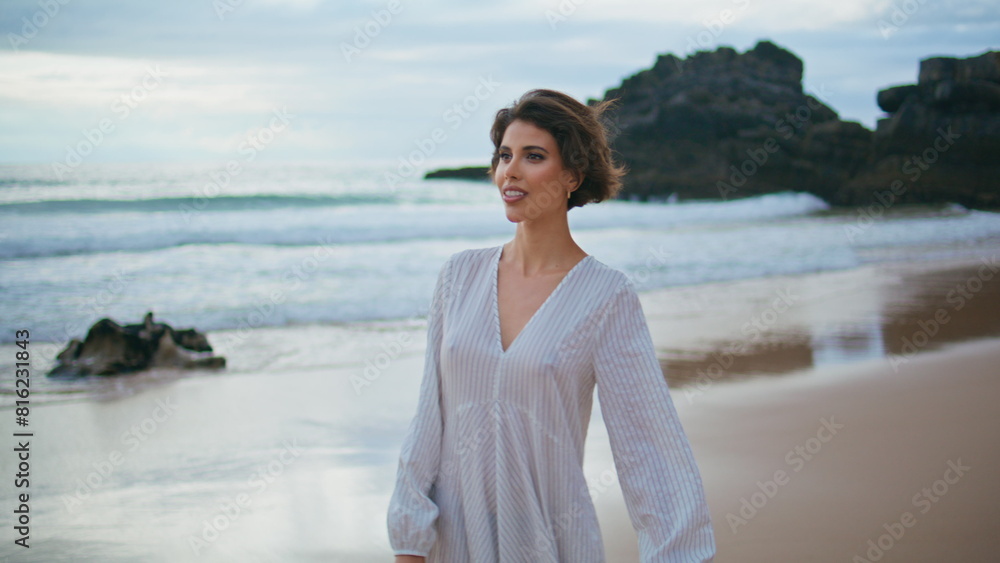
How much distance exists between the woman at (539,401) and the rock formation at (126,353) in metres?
5.24

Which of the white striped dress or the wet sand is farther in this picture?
the wet sand

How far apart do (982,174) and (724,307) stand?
78.0 ft

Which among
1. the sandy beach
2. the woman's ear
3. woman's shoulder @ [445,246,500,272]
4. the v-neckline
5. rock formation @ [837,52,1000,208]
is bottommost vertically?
the sandy beach

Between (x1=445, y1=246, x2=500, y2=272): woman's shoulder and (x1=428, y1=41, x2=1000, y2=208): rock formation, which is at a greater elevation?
(x1=428, y1=41, x2=1000, y2=208): rock formation

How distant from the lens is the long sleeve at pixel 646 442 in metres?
1.84

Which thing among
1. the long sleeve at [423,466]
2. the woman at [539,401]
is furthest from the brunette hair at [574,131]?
the long sleeve at [423,466]

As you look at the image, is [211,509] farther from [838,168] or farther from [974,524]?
[838,168]

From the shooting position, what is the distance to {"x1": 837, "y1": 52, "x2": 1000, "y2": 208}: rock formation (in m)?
29.0

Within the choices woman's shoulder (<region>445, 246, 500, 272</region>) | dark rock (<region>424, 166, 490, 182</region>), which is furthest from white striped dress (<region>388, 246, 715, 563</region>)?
dark rock (<region>424, 166, 490, 182</region>)

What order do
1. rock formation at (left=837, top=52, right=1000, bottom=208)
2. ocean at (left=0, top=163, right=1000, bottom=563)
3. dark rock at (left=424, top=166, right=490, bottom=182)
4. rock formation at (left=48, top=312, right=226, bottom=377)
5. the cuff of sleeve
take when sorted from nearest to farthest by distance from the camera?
1. the cuff of sleeve
2. ocean at (left=0, top=163, right=1000, bottom=563)
3. rock formation at (left=48, top=312, right=226, bottom=377)
4. rock formation at (left=837, top=52, right=1000, bottom=208)
5. dark rock at (left=424, top=166, right=490, bottom=182)

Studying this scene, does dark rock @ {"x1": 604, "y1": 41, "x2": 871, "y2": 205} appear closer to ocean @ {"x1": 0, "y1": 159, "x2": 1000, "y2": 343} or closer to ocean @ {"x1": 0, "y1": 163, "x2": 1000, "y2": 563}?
ocean @ {"x1": 0, "y1": 159, "x2": 1000, "y2": 343}

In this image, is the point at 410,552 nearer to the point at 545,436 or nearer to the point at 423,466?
the point at 423,466

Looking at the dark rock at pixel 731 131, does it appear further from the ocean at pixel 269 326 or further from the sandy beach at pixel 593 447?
the sandy beach at pixel 593 447

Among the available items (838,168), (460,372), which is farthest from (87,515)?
(838,168)
